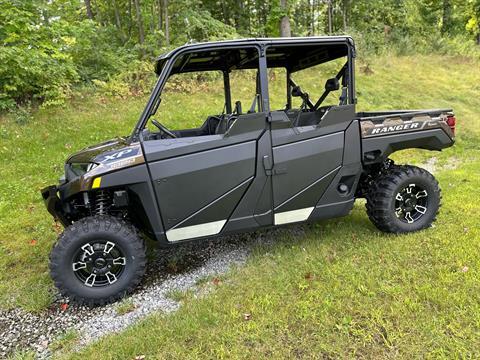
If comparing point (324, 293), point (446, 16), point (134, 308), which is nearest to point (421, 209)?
point (324, 293)

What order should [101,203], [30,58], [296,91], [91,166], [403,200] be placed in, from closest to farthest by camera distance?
[91,166] → [101,203] → [403,200] → [296,91] → [30,58]

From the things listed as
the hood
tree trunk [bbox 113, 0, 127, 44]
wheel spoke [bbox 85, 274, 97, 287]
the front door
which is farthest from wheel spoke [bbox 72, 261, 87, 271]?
tree trunk [bbox 113, 0, 127, 44]

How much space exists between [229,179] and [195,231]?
577 millimetres

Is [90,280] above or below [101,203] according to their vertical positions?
below

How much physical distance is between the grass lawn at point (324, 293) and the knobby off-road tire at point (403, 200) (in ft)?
0.48

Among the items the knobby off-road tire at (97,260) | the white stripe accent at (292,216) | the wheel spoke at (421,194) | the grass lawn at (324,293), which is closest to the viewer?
the grass lawn at (324,293)

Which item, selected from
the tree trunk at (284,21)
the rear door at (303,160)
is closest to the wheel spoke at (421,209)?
the rear door at (303,160)

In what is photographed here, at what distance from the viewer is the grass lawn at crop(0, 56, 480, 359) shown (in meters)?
2.73

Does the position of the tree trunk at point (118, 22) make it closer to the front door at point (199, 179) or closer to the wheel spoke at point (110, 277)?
the front door at point (199, 179)

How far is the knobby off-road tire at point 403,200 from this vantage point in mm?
4172

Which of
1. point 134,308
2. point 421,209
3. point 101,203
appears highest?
point 101,203

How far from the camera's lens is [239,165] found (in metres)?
3.59

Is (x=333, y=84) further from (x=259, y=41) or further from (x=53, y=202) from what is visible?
(x=53, y=202)

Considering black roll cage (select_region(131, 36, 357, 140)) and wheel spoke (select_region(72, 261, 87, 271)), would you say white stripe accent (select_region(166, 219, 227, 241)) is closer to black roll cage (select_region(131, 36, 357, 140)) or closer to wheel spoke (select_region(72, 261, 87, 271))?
wheel spoke (select_region(72, 261, 87, 271))
